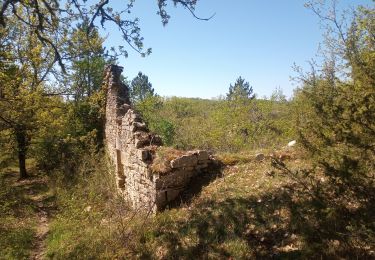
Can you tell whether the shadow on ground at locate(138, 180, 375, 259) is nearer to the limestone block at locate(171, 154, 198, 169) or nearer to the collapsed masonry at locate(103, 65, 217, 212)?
the collapsed masonry at locate(103, 65, 217, 212)

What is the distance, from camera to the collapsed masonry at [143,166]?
7.59 meters

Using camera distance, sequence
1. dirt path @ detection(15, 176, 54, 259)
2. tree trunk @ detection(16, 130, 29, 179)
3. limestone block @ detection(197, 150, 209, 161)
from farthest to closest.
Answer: tree trunk @ detection(16, 130, 29, 179) < limestone block @ detection(197, 150, 209, 161) < dirt path @ detection(15, 176, 54, 259)

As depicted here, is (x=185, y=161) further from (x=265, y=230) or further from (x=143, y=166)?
(x=265, y=230)

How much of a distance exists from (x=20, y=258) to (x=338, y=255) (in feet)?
19.9

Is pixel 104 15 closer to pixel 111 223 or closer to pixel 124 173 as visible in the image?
pixel 111 223

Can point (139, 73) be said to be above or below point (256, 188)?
above

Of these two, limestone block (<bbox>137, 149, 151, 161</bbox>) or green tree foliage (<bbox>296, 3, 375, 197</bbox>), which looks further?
limestone block (<bbox>137, 149, 151, 161</bbox>)

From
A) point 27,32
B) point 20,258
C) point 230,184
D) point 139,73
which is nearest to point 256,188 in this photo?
point 230,184

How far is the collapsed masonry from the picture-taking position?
759cm

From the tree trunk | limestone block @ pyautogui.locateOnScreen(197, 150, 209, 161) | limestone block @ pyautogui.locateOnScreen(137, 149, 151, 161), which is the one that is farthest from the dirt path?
limestone block @ pyautogui.locateOnScreen(197, 150, 209, 161)

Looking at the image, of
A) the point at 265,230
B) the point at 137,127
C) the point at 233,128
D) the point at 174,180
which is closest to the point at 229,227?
the point at 265,230

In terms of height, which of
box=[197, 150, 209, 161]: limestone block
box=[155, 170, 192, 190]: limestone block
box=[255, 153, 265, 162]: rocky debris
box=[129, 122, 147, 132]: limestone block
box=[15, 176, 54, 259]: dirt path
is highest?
box=[129, 122, 147, 132]: limestone block

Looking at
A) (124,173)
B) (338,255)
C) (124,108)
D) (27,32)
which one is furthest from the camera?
(27,32)

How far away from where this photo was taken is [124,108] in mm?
12133
